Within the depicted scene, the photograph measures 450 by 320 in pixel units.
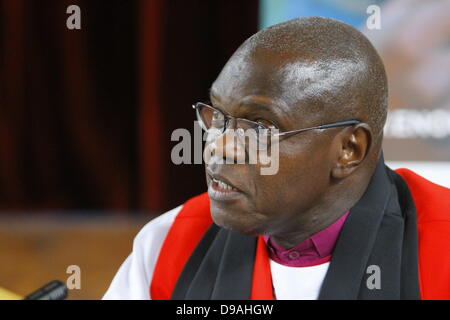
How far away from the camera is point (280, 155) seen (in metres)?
1.08

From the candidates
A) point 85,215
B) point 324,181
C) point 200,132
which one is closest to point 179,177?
point 85,215

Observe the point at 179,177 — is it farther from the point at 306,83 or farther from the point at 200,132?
the point at 306,83

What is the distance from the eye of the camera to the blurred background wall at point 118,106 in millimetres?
3324

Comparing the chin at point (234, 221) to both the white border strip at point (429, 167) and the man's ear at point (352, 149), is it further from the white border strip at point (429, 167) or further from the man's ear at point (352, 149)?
the white border strip at point (429, 167)

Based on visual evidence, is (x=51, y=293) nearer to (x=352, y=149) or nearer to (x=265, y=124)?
(x=265, y=124)

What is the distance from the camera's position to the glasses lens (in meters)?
1.12

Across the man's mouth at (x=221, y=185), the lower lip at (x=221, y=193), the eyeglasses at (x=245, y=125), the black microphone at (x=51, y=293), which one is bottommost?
the black microphone at (x=51, y=293)

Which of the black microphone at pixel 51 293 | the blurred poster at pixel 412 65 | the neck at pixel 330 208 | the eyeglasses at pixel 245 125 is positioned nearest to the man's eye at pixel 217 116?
the eyeglasses at pixel 245 125

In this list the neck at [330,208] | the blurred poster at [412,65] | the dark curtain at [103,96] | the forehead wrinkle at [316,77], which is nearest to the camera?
the forehead wrinkle at [316,77]

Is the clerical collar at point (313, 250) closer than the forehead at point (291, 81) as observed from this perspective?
No

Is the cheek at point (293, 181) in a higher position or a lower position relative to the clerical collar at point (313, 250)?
higher

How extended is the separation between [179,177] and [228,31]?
0.89 meters

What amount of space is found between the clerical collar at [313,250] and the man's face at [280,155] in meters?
0.07

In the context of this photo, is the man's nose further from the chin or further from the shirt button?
the shirt button
